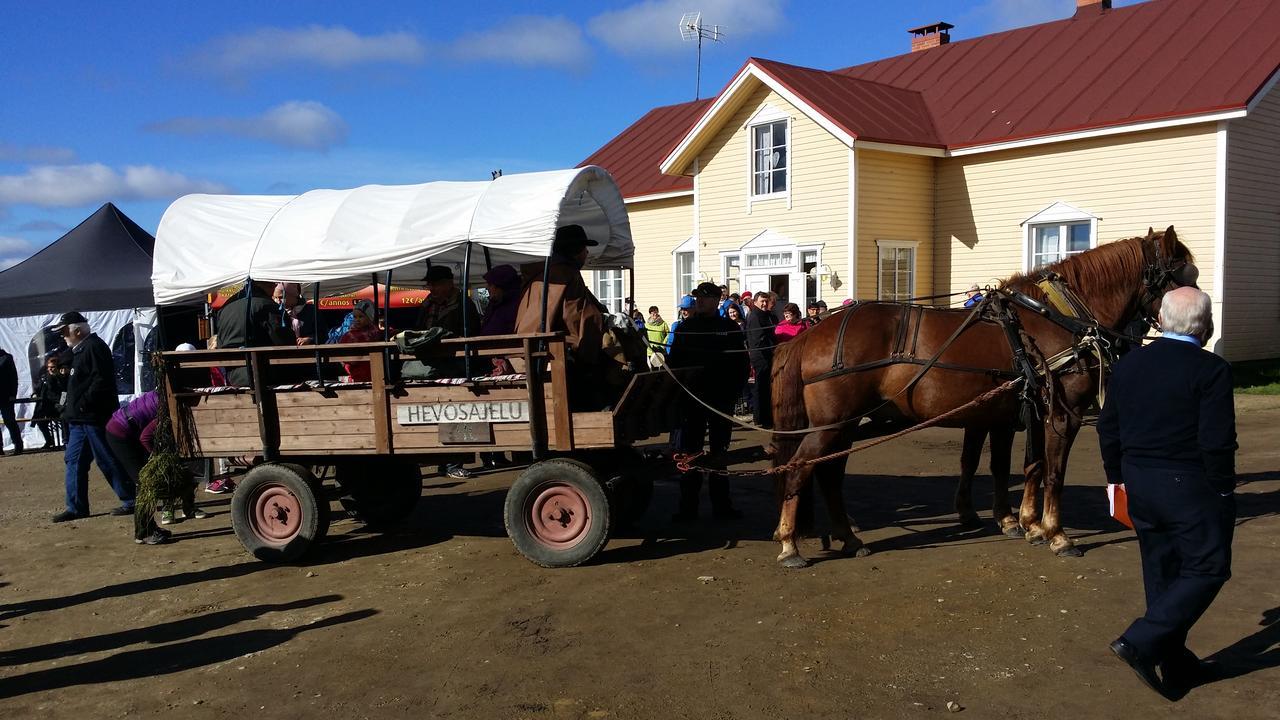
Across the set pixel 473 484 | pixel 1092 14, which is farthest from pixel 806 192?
pixel 473 484

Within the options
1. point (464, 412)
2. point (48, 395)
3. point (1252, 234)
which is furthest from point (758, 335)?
point (1252, 234)

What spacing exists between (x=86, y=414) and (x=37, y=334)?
8181 millimetres

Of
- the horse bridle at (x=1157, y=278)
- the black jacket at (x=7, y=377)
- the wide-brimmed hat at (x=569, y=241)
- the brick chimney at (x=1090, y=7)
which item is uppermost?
the brick chimney at (x=1090, y=7)

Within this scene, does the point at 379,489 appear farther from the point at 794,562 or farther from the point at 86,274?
the point at 86,274

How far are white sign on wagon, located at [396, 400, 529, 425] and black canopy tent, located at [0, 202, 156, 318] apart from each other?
9.62 m

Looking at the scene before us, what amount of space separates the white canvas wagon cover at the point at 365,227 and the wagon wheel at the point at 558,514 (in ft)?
5.20

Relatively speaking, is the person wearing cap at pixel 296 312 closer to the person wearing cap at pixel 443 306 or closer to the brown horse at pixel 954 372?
the person wearing cap at pixel 443 306

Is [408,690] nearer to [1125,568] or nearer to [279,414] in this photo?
[279,414]

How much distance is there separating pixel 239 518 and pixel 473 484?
11.5 ft

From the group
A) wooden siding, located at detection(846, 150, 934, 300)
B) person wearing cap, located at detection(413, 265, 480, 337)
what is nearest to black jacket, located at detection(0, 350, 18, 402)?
person wearing cap, located at detection(413, 265, 480, 337)

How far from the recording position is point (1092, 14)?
20.1 m

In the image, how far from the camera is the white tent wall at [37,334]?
15031 millimetres

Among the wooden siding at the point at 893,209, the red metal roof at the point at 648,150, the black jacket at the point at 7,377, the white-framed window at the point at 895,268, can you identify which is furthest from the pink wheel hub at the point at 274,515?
the red metal roof at the point at 648,150

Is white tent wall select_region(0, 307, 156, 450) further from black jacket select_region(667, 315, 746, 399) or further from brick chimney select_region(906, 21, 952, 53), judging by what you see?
brick chimney select_region(906, 21, 952, 53)
